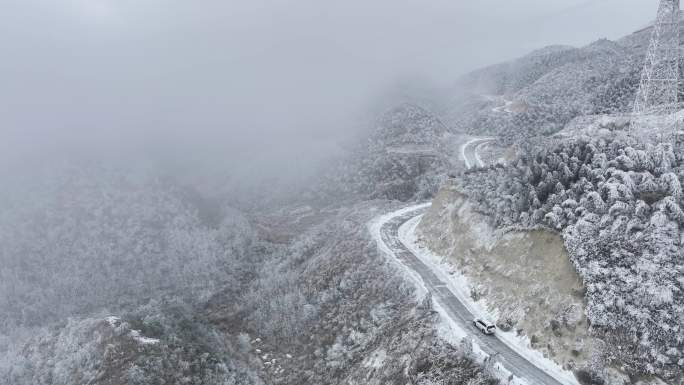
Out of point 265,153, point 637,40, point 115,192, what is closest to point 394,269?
point 115,192

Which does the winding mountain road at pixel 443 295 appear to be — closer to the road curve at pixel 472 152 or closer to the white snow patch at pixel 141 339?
the road curve at pixel 472 152

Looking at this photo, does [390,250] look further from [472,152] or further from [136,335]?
[472,152]

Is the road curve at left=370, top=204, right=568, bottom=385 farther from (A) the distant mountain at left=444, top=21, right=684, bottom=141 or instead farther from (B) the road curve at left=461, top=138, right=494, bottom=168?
(A) the distant mountain at left=444, top=21, right=684, bottom=141

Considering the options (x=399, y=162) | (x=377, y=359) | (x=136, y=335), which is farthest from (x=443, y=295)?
(x=399, y=162)

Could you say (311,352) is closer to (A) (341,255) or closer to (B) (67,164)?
(A) (341,255)

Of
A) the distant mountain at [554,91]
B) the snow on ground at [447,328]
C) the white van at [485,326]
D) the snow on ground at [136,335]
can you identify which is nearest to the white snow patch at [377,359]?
the snow on ground at [447,328]

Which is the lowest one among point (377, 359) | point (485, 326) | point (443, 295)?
point (377, 359)

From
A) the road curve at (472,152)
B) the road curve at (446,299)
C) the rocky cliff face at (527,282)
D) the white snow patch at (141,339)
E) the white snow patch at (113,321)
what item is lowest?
the road curve at (472,152)
